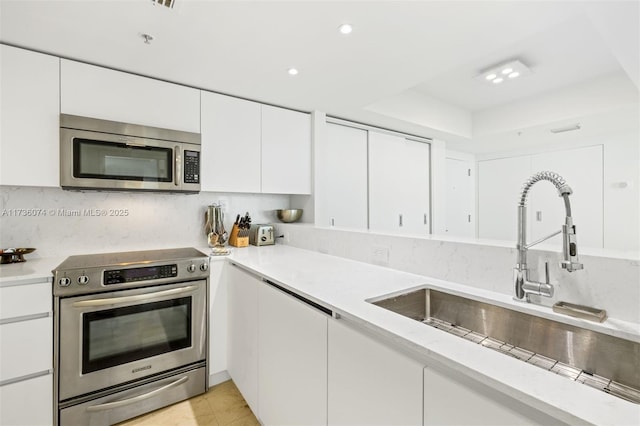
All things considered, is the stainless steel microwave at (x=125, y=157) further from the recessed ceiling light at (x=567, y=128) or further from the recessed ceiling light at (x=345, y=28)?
the recessed ceiling light at (x=567, y=128)

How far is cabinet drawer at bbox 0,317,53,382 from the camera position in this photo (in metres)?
1.42

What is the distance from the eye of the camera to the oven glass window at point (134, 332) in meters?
1.64

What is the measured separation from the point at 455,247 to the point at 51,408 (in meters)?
2.20

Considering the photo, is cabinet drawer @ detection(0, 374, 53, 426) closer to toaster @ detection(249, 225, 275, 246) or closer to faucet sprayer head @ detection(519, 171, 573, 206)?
toaster @ detection(249, 225, 275, 246)

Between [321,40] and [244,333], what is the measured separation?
5.85 ft

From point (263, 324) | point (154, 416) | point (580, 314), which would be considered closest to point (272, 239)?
point (263, 324)

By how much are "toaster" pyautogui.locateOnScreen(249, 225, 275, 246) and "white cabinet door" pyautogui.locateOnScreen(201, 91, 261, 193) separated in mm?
331

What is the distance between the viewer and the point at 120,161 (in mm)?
1976

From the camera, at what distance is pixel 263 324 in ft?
5.09

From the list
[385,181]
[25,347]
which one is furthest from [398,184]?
[25,347]

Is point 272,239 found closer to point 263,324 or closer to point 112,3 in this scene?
point 263,324

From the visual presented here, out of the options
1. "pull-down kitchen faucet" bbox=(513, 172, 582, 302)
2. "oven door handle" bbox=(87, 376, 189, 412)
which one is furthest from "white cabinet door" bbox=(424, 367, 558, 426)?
"oven door handle" bbox=(87, 376, 189, 412)

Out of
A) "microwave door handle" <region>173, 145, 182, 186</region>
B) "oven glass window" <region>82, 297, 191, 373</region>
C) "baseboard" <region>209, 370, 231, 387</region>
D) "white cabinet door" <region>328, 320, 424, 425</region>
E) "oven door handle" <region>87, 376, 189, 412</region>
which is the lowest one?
"baseboard" <region>209, 370, 231, 387</region>

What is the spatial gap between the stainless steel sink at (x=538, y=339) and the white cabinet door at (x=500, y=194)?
4095 mm
